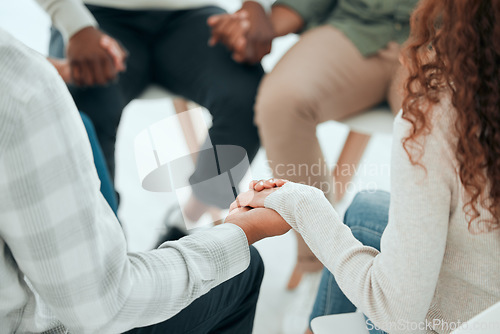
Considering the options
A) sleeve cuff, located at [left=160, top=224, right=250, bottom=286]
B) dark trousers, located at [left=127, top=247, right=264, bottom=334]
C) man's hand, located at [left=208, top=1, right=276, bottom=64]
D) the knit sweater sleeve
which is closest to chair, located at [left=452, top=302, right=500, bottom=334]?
the knit sweater sleeve

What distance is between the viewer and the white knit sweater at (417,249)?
0.49 m

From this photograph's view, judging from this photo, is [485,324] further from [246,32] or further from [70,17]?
[70,17]

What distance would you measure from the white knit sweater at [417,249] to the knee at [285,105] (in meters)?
0.40

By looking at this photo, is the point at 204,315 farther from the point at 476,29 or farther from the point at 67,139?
the point at 476,29

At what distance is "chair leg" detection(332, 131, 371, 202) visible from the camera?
4.15 ft

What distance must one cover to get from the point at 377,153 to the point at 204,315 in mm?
1117

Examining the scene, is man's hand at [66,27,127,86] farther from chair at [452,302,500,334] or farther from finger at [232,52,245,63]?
chair at [452,302,500,334]

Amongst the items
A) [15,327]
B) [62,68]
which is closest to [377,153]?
[62,68]

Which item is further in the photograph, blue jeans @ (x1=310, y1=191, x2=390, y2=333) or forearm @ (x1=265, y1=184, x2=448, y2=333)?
blue jeans @ (x1=310, y1=191, x2=390, y2=333)

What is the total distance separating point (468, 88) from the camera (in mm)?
476

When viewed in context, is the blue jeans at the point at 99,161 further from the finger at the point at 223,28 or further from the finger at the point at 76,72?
the finger at the point at 223,28

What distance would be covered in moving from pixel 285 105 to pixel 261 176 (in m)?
0.28

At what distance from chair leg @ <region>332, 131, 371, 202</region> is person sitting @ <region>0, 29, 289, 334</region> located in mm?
724

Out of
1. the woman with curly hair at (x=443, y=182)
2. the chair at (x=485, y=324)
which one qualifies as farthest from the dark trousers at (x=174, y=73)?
the chair at (x=485, y=324)
